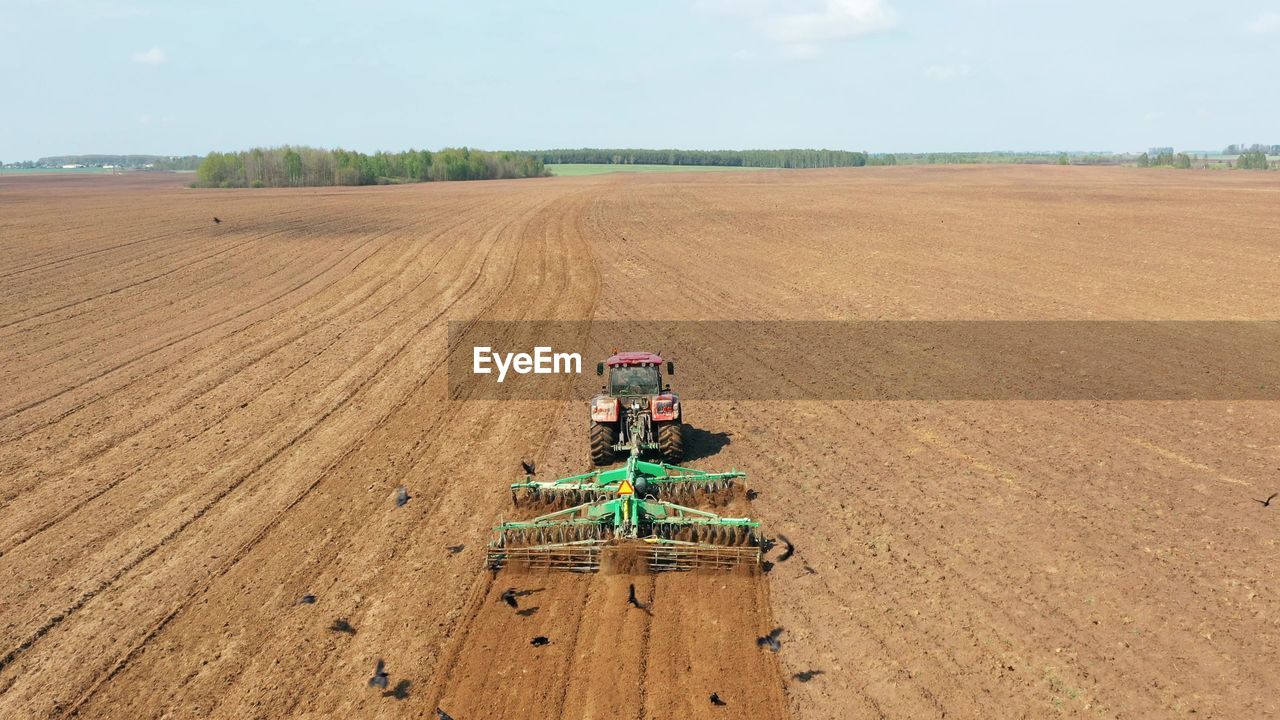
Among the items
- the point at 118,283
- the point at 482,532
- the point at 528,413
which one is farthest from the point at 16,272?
the point at 482,532

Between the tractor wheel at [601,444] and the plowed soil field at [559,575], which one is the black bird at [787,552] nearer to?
the plowed soil field at [559,575]

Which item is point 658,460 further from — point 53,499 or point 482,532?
point 53,499

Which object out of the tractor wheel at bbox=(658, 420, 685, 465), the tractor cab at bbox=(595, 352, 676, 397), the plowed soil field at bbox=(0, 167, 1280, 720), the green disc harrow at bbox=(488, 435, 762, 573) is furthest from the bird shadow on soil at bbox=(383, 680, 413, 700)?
the tractor cab at bbox=(595, 352, 676, 397)

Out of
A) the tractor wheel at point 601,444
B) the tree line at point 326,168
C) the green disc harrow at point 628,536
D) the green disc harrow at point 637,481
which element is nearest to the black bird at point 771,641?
the green disc harrow at point 628,536

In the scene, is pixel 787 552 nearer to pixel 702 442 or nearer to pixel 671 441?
pixel 671 441

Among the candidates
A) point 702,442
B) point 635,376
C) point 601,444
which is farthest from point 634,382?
point 702,442

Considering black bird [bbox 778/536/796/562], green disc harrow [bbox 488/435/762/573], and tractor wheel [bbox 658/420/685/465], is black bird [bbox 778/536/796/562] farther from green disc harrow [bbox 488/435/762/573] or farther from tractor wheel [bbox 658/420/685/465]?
tractor wheel [bbox 658/420/685/465]
